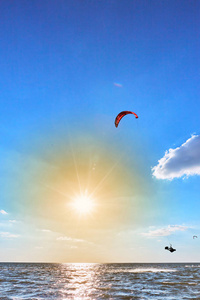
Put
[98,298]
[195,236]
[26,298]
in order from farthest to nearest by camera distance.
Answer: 1. [195,236]
2. [98,298]
3. [26,298]

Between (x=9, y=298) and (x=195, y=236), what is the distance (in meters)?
30.7

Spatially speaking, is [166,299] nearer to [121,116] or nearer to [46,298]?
[46,298]

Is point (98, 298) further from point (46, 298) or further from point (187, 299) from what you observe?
point (187, 299)

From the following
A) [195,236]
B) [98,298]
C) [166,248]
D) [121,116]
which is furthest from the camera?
[195,236]

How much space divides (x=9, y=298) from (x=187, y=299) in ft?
40.6

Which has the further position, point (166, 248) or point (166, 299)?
point (166, 248)

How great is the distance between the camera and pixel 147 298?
16688 mm

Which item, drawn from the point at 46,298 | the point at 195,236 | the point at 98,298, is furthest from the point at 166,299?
the point at 195,236

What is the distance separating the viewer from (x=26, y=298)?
15867mm

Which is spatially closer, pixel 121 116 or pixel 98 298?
pixel 98 298

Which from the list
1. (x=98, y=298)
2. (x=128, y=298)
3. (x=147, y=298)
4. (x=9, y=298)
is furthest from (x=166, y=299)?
(x=9, y=298)

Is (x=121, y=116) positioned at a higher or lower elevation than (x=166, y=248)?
higher

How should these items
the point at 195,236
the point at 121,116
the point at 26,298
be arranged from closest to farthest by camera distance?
the point at 26,298
the point at 121,116
the point at 195,236

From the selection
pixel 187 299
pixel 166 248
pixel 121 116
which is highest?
pixel 121 116
